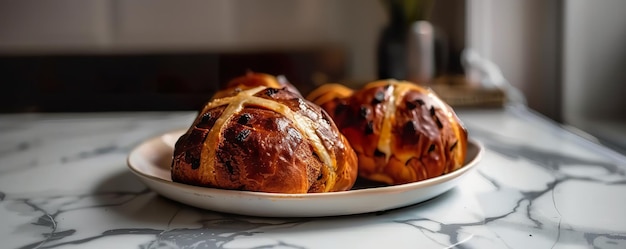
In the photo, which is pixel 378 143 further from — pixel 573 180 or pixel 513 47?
pixel 513 47

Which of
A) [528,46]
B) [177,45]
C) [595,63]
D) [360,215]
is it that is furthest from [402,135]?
[177,45]

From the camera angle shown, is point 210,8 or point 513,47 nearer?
point 513,47

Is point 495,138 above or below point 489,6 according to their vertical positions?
below

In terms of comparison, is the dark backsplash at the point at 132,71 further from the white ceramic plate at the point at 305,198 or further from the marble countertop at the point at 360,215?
the white ceramic plate at the point at 305,198

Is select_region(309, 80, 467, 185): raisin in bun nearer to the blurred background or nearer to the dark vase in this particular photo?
the dark vase

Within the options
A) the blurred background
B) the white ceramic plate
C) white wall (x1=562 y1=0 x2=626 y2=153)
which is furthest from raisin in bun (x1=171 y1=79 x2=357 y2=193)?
the blurred background

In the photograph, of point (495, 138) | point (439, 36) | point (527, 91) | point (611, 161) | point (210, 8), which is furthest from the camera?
point (210, 8)

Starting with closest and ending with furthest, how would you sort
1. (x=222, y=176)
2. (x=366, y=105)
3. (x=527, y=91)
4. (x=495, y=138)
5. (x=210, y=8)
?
(x=222, y=176)
(x=366, y=105)
(x=495, y=138)
(x=527, y=91)
(x=210, y=8)

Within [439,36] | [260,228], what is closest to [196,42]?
[439,36]
